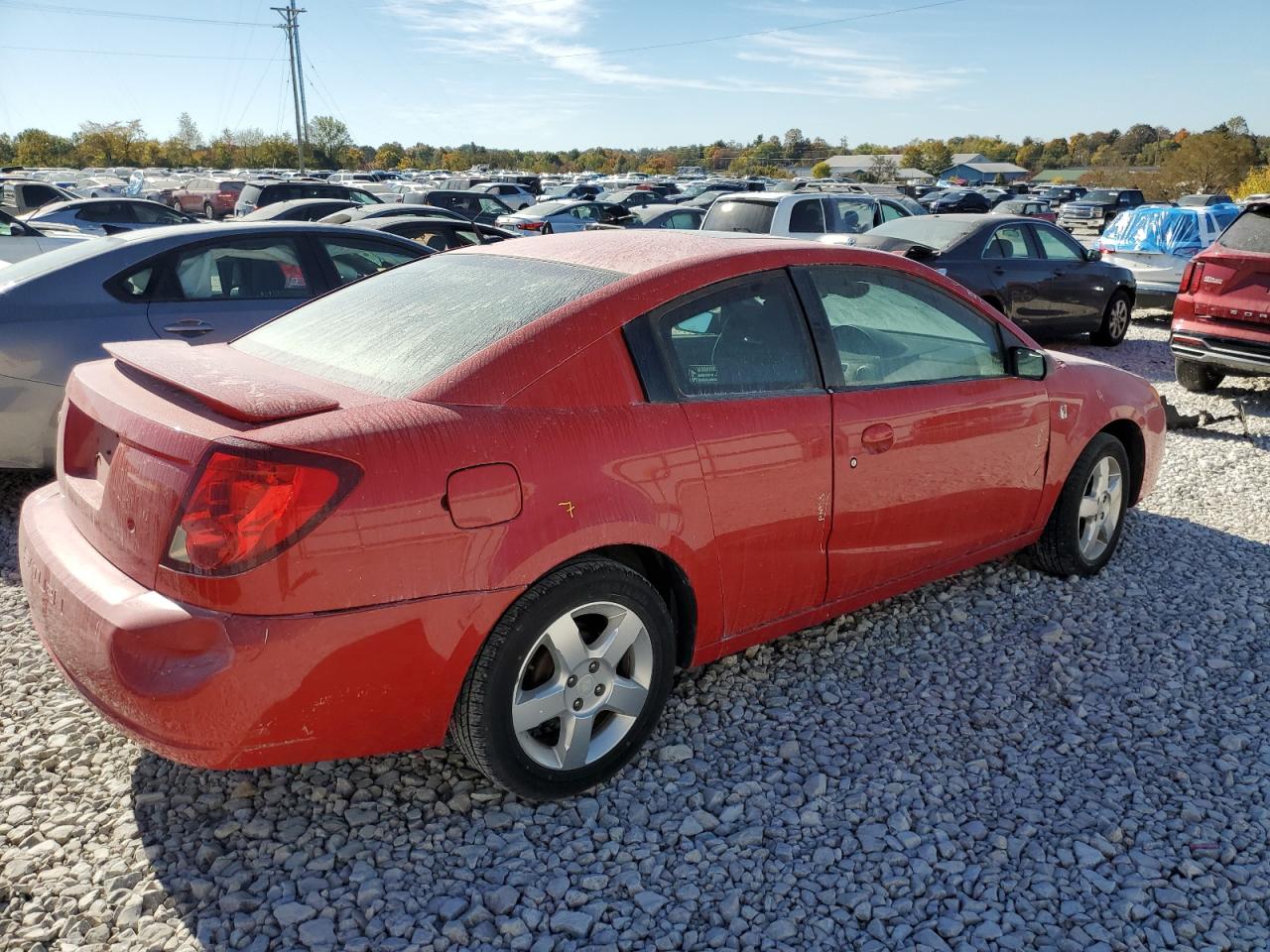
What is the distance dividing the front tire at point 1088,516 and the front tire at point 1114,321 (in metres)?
7.59

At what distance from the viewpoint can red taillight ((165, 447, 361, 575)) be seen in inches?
93.7

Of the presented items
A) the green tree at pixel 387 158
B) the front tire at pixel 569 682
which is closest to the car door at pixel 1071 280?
the front tire at pixel 569 682

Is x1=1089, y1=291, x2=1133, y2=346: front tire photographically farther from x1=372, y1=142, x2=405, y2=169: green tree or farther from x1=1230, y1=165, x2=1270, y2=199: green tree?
x1=372, y1=142, x2=405, y2=169: green tree

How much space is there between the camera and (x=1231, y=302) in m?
8.13

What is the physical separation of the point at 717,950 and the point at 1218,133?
5278 cm

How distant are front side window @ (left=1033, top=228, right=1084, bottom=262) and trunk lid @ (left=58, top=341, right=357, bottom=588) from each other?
10228 mm

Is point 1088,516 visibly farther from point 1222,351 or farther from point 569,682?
point 1222,351

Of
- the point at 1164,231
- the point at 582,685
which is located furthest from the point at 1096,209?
the point at 582,685

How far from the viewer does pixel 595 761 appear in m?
3.03

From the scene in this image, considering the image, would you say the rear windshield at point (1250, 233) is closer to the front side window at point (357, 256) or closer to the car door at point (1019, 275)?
the car door at point (1019, 275)

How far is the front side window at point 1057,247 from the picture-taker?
1139 cm

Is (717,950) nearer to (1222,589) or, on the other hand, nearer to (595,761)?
(595,761)

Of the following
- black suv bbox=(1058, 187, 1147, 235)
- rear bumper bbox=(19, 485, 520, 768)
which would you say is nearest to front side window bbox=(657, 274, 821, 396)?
rear bumper bbox=(19, 485, 520, 768)

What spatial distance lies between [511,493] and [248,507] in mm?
643
